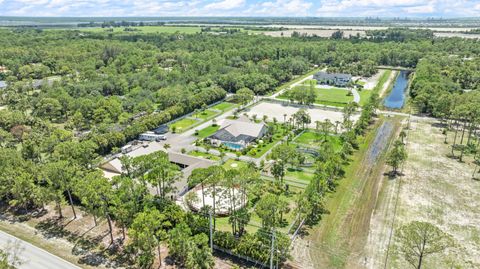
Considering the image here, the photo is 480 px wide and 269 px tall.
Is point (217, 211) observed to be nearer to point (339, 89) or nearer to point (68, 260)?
point (68, 260)

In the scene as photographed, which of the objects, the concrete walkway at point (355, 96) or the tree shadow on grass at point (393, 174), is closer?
the tree shadow on grass at point (393, 174)

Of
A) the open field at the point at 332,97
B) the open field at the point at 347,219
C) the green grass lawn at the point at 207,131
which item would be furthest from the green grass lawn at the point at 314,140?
the open field at the point at 332,97

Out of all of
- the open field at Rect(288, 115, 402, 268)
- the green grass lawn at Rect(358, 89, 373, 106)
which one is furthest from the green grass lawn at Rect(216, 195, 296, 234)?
the green grass lawn at Rect(358, 89, 373, 106)

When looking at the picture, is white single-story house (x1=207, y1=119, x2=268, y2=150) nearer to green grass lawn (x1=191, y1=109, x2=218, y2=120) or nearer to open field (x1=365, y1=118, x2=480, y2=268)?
green grass lawn (x1=191, y1=109, x2=218, y2=120)

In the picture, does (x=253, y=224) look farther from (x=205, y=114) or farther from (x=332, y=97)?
(x=332, y=97)

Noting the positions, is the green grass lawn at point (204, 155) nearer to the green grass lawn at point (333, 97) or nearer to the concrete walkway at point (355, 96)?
the green grass lawn at point (333, 97)

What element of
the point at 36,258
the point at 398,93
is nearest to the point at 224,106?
the point at 398,93
